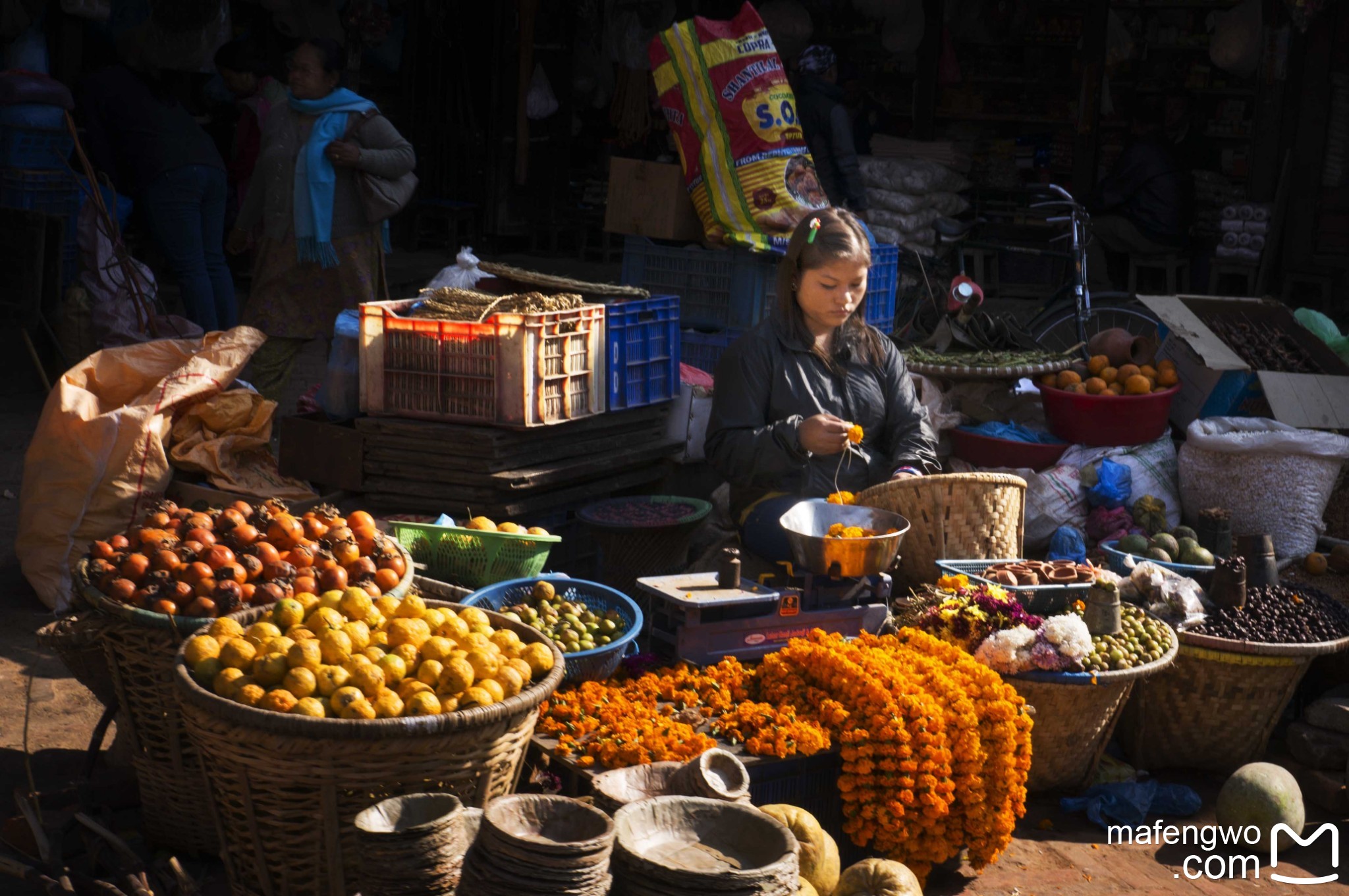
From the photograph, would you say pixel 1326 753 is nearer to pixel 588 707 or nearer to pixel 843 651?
pixel 843 651

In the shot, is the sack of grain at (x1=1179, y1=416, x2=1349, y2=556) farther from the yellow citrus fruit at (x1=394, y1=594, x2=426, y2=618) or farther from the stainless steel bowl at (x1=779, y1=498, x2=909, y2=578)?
the yellow citrus fruit at (x1=394, y1=594, x2=426, y2=618)

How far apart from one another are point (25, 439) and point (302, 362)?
2.15m

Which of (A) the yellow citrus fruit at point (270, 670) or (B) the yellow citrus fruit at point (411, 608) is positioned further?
(B) the yellow citrus fruit at point (411, 608)

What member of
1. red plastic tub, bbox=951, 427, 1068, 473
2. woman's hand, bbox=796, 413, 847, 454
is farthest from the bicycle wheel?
woman's hand, bbox=796, 413, 847, 454

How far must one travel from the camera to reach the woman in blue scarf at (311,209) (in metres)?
5.75

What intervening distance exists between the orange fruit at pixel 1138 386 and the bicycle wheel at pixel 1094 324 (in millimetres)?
1718

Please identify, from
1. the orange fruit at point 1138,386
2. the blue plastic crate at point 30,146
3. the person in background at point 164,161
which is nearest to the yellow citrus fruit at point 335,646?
the orange fruit at point 1138,386

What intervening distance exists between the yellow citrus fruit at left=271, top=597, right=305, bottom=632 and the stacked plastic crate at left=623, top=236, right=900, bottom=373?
3035mm

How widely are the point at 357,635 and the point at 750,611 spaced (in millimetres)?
1204

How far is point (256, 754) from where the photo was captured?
2623mm

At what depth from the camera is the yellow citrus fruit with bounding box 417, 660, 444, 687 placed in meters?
2.79

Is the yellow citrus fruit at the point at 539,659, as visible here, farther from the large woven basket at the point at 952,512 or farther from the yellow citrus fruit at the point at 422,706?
the large woven basket at the point at 952,512

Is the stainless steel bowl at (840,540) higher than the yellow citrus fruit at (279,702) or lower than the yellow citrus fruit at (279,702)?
higher

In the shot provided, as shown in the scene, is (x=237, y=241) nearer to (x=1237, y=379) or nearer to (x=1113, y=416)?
(x=1113, y=416)
